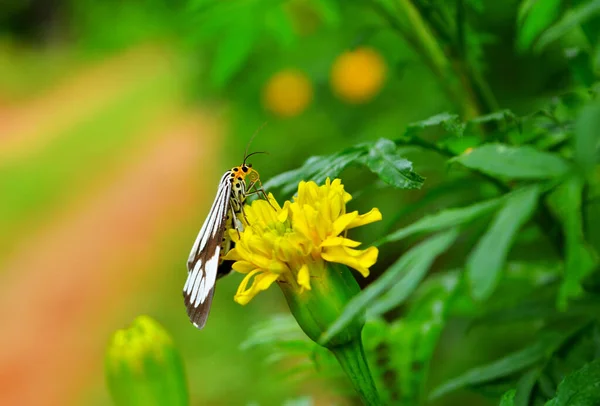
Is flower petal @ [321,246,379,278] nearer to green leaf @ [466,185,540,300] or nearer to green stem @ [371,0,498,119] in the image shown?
green leaf @ [466,185,540,300]

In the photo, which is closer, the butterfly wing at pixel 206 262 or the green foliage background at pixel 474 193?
the green foliage background at pixel 474 193

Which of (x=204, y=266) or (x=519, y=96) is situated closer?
(x=204, y=266)

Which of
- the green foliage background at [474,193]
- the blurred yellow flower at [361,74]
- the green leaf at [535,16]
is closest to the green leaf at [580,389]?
the green foliage background at [474,193]

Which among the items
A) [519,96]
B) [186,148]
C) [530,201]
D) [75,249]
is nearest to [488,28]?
[519,96]

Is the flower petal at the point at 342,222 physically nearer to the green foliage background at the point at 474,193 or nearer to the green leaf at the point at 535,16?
the green foliage background at the point at 474,193

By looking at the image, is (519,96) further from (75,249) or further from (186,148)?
(186,148)

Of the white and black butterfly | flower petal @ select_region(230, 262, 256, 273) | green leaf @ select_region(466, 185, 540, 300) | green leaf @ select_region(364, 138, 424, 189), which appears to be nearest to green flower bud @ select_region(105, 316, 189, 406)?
the white and black butterfly
